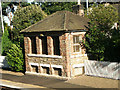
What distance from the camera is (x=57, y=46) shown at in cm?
1703

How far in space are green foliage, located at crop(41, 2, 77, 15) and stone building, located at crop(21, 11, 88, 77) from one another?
23.3 metres

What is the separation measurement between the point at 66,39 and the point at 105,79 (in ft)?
14.9

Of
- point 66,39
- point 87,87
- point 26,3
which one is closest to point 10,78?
point 66,39

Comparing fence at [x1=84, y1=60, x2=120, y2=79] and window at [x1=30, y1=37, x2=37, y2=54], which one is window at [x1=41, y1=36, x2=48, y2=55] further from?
fence at [x1=84, y1=60, x2=120, y2=79]

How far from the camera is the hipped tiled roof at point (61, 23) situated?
54.4 ft

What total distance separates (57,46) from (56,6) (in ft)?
88.6

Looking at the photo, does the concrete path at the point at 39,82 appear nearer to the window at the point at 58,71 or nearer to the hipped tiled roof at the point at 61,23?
the window at the point at 58,71

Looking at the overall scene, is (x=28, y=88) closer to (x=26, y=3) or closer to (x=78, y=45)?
(x=78, y=45)

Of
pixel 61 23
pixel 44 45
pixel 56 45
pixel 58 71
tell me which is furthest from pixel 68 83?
pixel 61 23

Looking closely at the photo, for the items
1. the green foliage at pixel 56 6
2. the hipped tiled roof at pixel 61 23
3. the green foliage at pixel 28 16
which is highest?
the green foliage at pixel 56 6

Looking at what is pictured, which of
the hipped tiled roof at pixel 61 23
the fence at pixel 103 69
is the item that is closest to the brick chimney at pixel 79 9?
the hipped tiled roof at pixel 61 23

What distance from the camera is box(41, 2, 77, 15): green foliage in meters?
42.0

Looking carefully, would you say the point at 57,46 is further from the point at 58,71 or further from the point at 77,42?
the point at 58,71

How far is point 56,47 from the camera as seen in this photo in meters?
17.1
